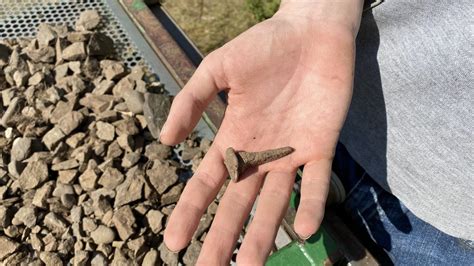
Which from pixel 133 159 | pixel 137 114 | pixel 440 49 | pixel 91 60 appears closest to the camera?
pixel 440 49

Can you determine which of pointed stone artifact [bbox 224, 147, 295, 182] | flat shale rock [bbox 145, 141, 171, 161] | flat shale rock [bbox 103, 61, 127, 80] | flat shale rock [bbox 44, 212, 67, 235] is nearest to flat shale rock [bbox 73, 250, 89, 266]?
flat shale rock [bbox 44, 212, 67, 235]

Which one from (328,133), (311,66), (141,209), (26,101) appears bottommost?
(141,209)

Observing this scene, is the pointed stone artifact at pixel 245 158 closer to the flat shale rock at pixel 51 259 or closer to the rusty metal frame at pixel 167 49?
the rusty metal frame at pixel 167 49

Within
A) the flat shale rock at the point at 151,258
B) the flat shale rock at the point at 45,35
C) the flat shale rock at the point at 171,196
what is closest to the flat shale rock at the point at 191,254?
the flat shale rock at the point at 151,258

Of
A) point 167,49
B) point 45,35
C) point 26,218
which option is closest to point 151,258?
point 26,218

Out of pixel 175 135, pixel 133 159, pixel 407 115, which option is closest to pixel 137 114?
pixel 133 159

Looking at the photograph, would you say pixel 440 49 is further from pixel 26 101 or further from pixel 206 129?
pixel 26 101
